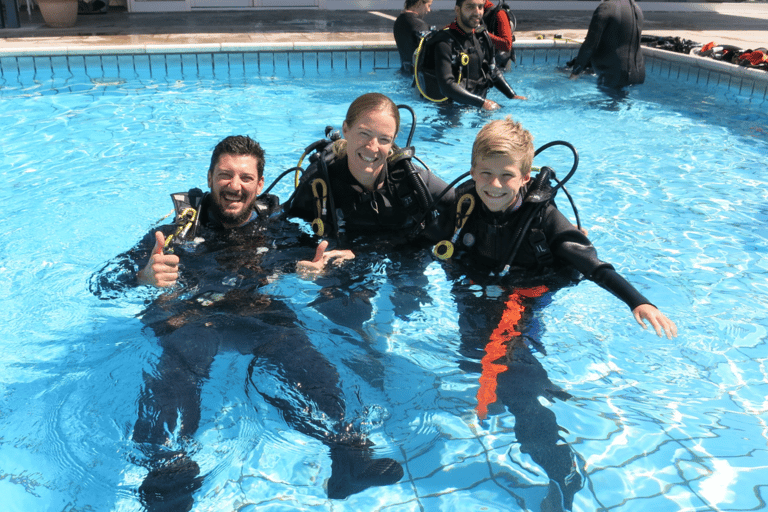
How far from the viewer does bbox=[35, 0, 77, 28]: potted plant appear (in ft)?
32.3

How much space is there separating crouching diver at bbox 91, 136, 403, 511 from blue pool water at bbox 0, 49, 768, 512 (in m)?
0.13

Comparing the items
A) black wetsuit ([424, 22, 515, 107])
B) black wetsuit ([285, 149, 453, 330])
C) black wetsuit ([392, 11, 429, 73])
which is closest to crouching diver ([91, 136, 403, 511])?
black wetsuit ([285, 149, 453, 330])

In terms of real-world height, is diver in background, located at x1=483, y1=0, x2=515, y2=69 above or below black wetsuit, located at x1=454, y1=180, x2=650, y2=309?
above

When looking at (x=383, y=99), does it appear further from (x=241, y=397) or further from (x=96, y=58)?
(x=96, y=58)

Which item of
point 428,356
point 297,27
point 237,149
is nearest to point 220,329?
point 237,149

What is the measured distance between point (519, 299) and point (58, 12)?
10042 millimetres

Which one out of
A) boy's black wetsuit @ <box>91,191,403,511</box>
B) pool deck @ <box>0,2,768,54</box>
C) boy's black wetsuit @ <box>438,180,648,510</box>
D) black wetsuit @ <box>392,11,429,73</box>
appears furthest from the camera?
pool deck @ <box>0,2,768,54</box>

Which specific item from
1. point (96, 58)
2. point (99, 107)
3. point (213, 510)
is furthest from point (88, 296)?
point (96, 58)

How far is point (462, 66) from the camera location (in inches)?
261

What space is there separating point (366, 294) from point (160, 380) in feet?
4.08

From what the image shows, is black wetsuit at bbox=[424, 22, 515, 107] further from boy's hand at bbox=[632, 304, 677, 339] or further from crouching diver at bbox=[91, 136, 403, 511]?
boy's hand at bbox=[632, 304, 677, 339]

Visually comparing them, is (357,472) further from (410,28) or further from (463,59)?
(410,28)

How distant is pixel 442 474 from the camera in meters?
2.46

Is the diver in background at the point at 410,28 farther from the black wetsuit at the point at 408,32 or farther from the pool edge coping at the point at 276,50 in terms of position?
the pool edge coping at the point at 276,50
